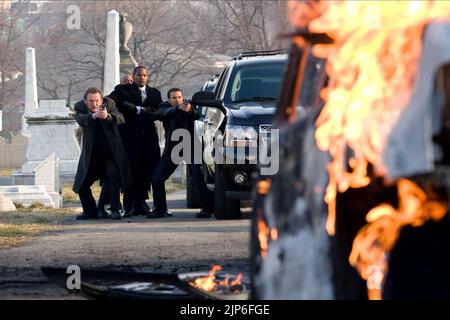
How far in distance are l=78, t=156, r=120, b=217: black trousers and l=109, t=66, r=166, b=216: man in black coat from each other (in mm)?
420

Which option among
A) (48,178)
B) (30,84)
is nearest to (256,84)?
(48,178)

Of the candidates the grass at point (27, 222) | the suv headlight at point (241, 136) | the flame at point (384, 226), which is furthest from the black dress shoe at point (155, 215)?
the flame at point (384, 226)

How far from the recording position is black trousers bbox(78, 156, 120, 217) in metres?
17.6

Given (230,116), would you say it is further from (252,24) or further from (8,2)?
(8,2)

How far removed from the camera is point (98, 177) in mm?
18047

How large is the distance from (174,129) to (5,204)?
127 inches

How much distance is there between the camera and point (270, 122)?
15078 millimetres

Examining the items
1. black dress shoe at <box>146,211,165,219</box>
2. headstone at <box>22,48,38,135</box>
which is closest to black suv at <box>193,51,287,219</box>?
black dress shoe at <box>146,211,165,219</box>

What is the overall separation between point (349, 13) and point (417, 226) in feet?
2.79

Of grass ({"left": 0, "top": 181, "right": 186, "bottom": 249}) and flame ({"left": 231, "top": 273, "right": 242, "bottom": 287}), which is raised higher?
flame ({"left": 231, "top": 273, "right": 242, "bottom": 287})

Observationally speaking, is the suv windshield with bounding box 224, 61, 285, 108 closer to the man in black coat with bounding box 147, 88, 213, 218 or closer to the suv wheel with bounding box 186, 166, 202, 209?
the man in black coat with bounding box 147, 88, 213, 218

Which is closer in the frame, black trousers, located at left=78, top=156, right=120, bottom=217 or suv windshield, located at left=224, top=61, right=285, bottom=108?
suv windshield, located at left=224, top=61, right=285, bottom=108

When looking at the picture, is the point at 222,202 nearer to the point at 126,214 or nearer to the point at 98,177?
the point at 126,214

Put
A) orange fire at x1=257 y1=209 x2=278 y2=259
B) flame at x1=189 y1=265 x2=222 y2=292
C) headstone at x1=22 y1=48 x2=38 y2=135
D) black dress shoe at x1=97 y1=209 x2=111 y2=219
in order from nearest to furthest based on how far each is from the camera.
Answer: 1. orange fire at x1=257 y1=209 x2=278 y2=259
2. flame at x1=189 y1=265 x2=222 y2=292
3. black dress shoe at x1=97 y1=209 x2=111 y2=219
4. headstone at x1=22 y1=48 x2=38 y2=135
